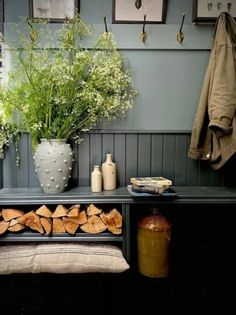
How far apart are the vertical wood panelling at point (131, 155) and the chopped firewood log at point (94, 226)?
Answer: 16.1 inches

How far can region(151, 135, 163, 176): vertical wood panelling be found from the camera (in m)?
1.88

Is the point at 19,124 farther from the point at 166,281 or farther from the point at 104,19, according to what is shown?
the point at 166,281

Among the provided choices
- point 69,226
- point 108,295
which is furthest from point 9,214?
point 108,295

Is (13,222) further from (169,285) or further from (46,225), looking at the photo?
(169,285)

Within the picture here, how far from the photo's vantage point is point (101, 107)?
169cm

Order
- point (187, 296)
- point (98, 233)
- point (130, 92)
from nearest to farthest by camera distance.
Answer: point (187, 296) < point (98, 233) < point (130, 92)

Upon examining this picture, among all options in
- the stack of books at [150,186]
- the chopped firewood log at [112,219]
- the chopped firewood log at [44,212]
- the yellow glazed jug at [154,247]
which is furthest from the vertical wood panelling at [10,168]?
the yellow glazed jug at [154,247]

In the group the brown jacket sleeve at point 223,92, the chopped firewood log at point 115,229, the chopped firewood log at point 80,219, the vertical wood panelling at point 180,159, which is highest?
the brown jacket sleeve at point 223,92

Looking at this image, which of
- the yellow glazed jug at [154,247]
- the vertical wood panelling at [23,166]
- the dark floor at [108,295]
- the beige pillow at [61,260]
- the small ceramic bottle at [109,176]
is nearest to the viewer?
the dark floor at [108,295]

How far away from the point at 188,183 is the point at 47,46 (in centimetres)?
128

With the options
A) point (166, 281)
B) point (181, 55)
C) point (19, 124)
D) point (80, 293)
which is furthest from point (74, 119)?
point (166, 281)

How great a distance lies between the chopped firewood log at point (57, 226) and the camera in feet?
5.17

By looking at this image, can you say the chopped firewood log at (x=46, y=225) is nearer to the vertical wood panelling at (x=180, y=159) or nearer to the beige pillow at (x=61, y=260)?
the beige pillow at (x=61, y=260)

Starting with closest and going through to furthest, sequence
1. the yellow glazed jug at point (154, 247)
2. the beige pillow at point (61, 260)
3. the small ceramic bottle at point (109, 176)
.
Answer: the beige pillow at point (61, 260) → the yellow glazed jug at point (154, 247) → the small ceramic bottle at point (109, 176)
